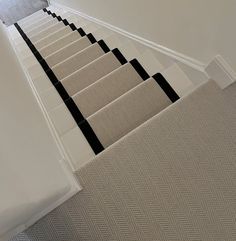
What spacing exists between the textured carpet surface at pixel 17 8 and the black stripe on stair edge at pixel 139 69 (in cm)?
474

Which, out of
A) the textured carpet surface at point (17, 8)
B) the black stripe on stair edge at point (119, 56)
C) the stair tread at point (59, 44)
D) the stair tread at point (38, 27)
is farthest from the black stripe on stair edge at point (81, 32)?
the textured carpet surface at point (17, 8)

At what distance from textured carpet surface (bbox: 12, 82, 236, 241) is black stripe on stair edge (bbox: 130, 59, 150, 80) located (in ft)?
2.78

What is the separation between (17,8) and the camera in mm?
6770

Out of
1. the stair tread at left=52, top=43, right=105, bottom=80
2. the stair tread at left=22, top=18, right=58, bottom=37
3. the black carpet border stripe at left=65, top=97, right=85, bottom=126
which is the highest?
the stair tread at left=22, top=18, right=58, bottom=37

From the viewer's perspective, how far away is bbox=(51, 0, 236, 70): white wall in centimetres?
149

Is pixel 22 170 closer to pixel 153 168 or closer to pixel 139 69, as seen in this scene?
pixel 153 168

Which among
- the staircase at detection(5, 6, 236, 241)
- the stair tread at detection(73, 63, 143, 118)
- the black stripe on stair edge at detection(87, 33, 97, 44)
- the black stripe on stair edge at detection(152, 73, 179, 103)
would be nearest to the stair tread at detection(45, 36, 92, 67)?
the black stripe on stair edge at detection(87, 33, 97, 44)

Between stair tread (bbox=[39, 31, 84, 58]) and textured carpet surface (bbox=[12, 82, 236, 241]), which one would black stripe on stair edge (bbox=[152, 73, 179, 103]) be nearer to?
textured carpet surface (bbox=[12, 82, 236, 241])

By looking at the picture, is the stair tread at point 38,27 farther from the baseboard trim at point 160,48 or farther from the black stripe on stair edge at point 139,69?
the black stripe on stair edge at point 139,69

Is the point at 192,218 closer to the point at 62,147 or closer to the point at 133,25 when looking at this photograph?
the point at 62,147

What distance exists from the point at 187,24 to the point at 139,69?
2.45 ft

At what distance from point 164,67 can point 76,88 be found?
0.77 meters

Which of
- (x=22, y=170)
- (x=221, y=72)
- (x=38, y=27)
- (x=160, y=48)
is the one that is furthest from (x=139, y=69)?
(x=38, y=27)

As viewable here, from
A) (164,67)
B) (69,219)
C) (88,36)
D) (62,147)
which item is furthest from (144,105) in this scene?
(88,36)
